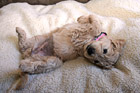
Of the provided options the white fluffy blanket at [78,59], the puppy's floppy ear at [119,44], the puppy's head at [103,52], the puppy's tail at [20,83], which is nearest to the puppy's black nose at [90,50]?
the puppy's head at [103,52]

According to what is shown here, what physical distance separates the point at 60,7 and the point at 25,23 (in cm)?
61

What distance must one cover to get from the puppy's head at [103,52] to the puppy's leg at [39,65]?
0.33 m

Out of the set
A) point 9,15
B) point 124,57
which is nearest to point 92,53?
point 124,57

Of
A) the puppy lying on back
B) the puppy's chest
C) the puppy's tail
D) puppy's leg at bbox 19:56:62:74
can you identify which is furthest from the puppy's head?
the puppy's tail

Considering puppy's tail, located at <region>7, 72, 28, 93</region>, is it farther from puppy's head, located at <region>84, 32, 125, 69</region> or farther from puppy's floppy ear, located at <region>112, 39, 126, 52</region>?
puppy's floppy ear, located at <region>112, 39, 126, 52</region>

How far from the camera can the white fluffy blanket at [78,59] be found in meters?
1.13

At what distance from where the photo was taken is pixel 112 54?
1.26 meters

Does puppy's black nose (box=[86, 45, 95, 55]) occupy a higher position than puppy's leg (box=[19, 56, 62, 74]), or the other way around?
puppy's black nose (box=[86, 45, 95, 55])

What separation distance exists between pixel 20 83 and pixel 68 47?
586 millimetres

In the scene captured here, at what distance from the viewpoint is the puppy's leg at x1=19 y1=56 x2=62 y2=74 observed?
1.17 meters

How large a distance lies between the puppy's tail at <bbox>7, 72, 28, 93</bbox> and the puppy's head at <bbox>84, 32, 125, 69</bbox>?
610 mm

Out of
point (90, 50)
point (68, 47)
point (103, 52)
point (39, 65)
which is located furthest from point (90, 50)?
point (39, 65)

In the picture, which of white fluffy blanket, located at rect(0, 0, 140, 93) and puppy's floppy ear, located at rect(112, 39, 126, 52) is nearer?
white fluffy blanket, located at rect(0, 0, 140, 93)

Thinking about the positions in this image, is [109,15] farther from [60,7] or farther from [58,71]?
[58,71]
